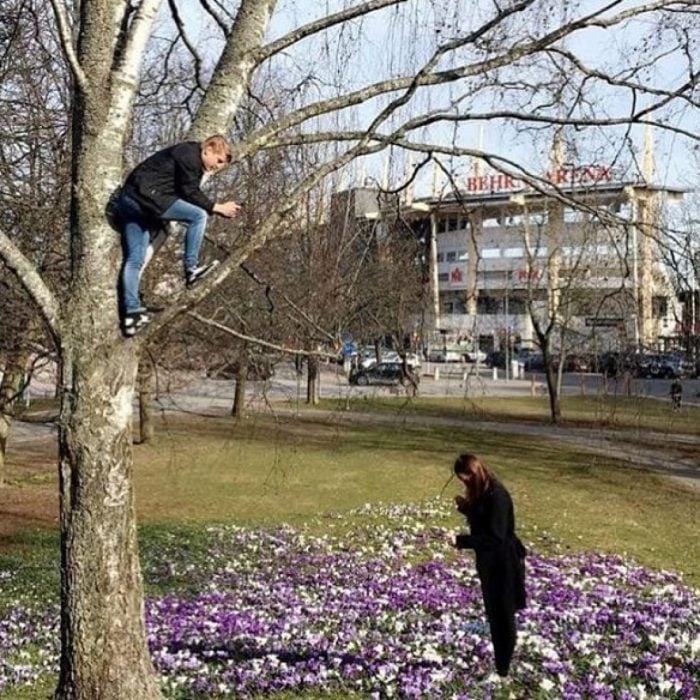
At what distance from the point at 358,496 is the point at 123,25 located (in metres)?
17.5

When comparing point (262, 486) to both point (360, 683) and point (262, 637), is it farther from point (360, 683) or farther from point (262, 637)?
point (360, 683)

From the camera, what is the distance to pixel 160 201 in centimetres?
479

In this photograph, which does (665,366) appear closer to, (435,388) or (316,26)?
(316,26)

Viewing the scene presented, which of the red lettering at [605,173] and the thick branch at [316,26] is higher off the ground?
the thick branch at [316,26]

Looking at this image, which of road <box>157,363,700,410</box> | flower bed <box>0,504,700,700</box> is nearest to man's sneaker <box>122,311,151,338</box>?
flower bed <box>0,504,700,700</box>

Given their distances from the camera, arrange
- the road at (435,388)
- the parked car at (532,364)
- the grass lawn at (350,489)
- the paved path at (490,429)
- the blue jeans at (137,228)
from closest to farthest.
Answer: the blue jeans at (137,228) < the grass lawn at (350,489) < the paved path at (490,429) < the road at (435,388) < the parked car at (532,364)

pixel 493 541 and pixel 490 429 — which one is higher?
pixel 493 541

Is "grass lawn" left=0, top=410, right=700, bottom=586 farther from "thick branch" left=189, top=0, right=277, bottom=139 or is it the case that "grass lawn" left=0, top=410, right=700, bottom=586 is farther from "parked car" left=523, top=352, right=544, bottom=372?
"parked car" left=523, top=352, right=544, bottom=372

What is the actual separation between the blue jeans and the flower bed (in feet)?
9.91

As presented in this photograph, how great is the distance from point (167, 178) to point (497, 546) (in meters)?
3.05

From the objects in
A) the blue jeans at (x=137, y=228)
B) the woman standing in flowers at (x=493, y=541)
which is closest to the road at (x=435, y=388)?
the woman standing in flowers at (x=493, y=541)

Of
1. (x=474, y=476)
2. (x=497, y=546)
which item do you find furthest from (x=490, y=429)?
(x=474, y=476)

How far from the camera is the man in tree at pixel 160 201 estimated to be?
4.80 metres

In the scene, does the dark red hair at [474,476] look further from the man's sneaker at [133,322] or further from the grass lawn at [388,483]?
the grass lawn at [388,483]
